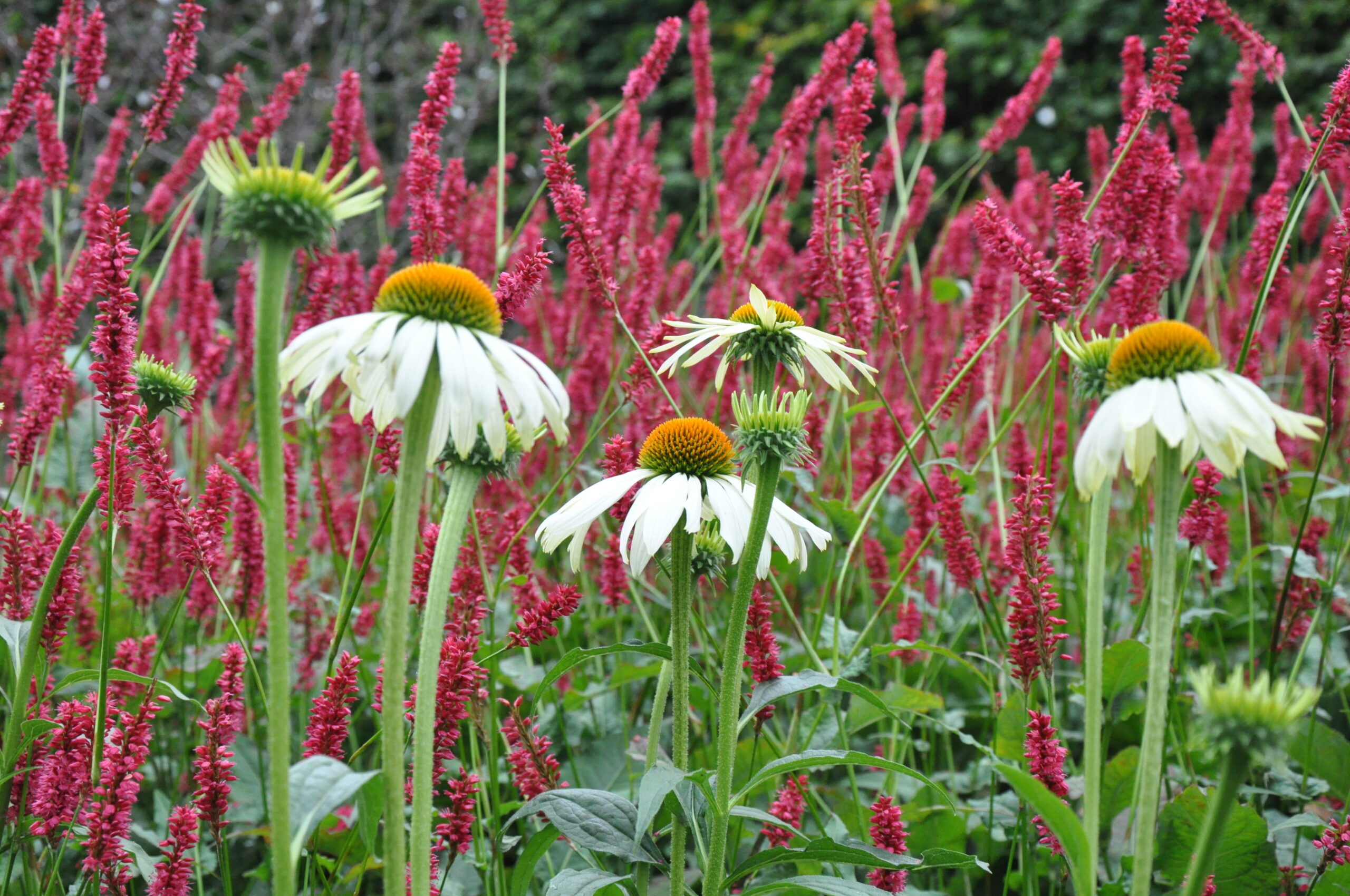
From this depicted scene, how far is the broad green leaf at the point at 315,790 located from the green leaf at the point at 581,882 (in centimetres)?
33

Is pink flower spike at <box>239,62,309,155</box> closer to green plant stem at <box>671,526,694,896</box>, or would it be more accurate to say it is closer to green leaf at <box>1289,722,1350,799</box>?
green plant stem at <box>671,526,694,896</box>

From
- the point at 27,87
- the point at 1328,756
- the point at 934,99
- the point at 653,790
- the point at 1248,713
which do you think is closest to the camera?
the point at 1248,713

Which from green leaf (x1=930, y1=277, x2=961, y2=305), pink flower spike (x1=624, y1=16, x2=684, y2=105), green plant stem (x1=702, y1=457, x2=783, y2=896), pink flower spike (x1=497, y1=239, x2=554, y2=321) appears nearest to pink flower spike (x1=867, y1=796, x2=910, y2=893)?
green plant stem (x1=702, y1=457, x2=783, y2=896)

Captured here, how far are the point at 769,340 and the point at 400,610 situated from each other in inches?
24.6

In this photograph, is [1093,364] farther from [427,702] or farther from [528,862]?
[528,862]

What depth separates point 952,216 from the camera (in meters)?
3.17

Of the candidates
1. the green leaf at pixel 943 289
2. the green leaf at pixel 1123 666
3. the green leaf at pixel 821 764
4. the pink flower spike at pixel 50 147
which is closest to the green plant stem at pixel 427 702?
the green leaf at pixel 821 764

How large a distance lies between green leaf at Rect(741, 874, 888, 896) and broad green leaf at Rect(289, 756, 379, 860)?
1.53 feet

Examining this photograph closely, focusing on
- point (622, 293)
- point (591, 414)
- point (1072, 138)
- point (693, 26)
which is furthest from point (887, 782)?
point (1072, 138)

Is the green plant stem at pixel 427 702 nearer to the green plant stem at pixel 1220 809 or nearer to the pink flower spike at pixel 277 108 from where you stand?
the green plant stem at pixel 1220 809

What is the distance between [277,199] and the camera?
814 mm

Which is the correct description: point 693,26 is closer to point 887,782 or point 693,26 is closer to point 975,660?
point 975,660

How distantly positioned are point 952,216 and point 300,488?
2.16 metres

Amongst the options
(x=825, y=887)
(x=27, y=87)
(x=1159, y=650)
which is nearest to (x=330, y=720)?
(x=825, y=887)
